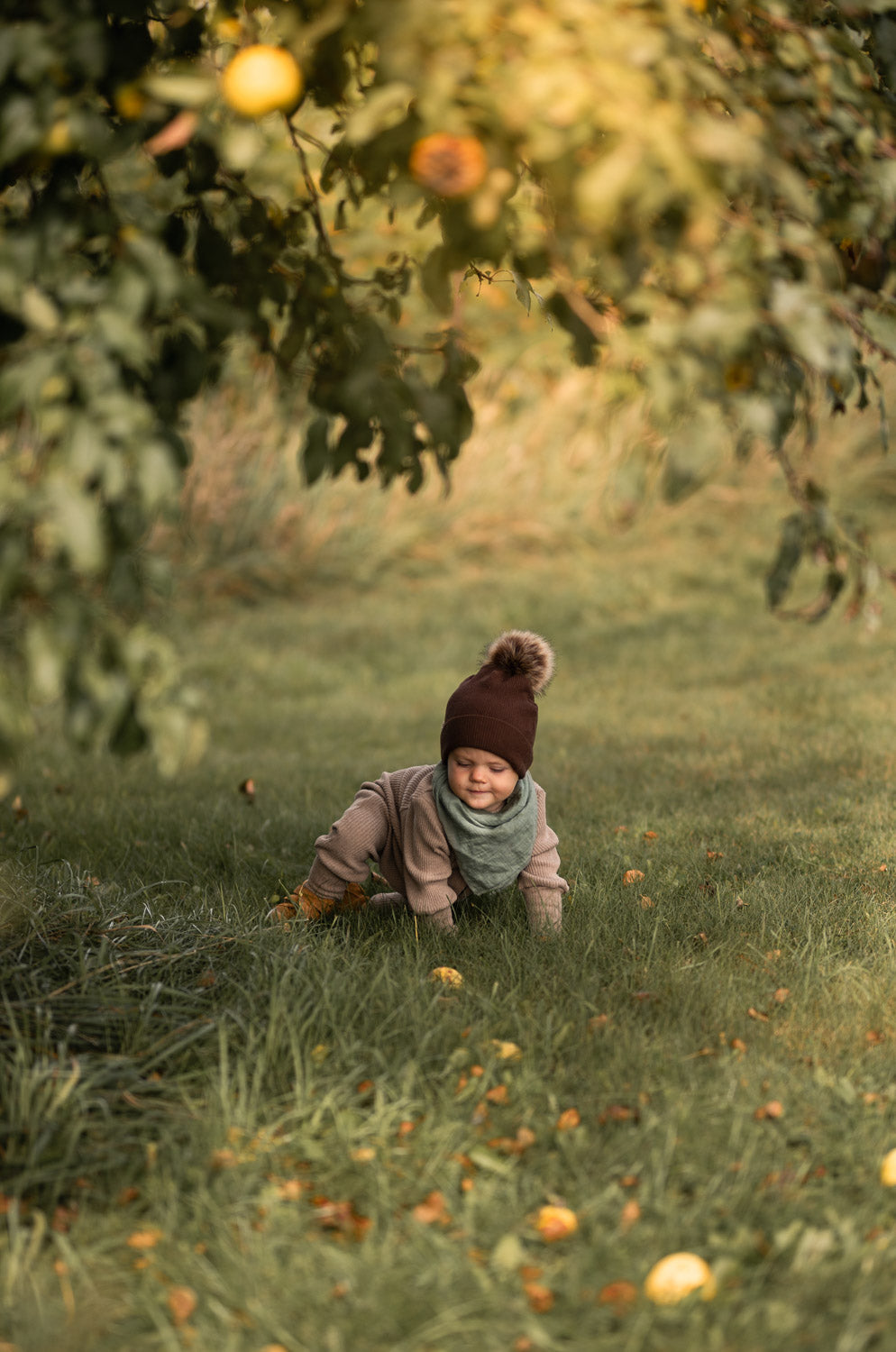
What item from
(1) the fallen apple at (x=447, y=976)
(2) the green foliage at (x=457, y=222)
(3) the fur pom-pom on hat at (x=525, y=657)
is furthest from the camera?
(3) the fur pom-pom on hat at (x=525, y=657)

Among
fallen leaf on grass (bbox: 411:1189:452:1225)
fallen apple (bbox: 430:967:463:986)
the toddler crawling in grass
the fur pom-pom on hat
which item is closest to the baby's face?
the toddler crawling in grass

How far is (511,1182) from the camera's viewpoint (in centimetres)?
205

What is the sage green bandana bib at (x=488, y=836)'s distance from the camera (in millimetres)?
3061

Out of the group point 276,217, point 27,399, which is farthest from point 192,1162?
point 276,217

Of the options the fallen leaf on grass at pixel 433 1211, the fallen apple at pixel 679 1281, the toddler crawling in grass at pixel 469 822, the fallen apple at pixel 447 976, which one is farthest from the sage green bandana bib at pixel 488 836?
the fallen apple at pixel 679 1281

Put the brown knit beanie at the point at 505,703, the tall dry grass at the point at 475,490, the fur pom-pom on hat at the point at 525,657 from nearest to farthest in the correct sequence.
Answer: the brown knit beanie at the point at 505,703 < the fur pom-pom on hat at the point at 525,657 < the tall dry grass at the point at 475,490

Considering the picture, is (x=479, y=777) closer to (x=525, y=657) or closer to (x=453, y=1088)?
(x=525, y=657)

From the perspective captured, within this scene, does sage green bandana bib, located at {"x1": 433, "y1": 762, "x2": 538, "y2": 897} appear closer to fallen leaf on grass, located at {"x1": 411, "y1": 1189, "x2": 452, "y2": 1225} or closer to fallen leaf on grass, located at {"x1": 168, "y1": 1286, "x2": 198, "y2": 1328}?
fallen leaf on grass, located at {"x1": 411, "y1": 1189, "x2": 452, "y2": 1225}

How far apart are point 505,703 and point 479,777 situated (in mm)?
190

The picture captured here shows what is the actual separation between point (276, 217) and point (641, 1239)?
1.94 metres

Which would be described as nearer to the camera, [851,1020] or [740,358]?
[740,358]

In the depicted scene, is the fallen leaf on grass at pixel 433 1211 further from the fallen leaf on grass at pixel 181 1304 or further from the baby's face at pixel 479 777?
the baby's face at pixel 479 777

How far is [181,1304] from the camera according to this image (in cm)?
178

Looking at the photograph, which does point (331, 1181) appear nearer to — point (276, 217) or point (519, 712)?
point (519, 712)
